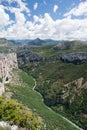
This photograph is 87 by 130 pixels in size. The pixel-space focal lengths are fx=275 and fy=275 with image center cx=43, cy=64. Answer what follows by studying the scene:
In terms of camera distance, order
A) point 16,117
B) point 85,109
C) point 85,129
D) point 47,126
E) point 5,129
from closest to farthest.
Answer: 1. point 5,129
2. point 16,117
3. point 47,126
4. point 85,129
5. point 85,109

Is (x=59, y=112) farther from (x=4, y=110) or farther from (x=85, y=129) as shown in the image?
(x=4, y=110)

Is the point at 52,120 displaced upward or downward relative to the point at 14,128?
downward

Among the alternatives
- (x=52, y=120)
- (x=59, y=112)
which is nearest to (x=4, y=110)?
(x=52, y=120)

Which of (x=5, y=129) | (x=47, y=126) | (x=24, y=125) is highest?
(x=5, y=129)

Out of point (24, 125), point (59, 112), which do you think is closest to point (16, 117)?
point (24, 125)

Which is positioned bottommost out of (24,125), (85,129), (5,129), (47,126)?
(85,129)

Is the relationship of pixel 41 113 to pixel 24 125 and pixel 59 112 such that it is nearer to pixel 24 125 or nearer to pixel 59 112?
pixel 59 112

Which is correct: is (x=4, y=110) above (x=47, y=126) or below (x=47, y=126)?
above

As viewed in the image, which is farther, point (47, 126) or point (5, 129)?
point (47, 126)

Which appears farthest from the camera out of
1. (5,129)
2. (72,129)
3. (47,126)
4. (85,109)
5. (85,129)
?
(85,109)
